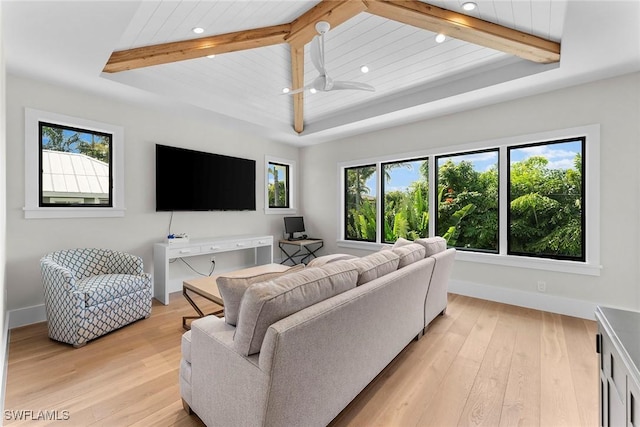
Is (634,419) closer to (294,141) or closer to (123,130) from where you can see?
(123,130)

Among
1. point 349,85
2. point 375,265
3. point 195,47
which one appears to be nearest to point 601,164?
point 349,85

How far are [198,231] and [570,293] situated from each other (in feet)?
16.5

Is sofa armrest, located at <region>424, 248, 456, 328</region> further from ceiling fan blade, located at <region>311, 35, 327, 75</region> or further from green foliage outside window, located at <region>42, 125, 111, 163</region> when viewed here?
green foliage outside window, located at <region>42, 125, 111, 163</region>

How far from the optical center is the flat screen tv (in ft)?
13.1

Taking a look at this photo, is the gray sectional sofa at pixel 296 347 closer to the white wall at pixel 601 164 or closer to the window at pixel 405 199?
the white wall at pixel 601 164

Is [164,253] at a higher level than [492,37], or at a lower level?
lower

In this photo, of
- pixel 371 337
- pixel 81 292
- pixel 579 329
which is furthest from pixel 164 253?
pixel 579 329

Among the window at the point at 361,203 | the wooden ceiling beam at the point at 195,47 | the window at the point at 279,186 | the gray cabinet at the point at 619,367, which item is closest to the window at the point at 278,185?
the window at the point at 279,186

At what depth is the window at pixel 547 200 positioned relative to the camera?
3.31m

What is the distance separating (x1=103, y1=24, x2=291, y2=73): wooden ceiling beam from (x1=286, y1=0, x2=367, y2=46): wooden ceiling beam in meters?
0.12

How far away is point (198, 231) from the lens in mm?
4480

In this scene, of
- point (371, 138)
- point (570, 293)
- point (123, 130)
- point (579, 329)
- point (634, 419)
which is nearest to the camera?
point (634, 419)

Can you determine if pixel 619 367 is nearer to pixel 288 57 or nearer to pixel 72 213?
pixel 288 57

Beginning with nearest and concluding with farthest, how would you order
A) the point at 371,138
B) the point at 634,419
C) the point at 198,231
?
the point at 634,419 < the point at 198,231 < the point at 371,138
